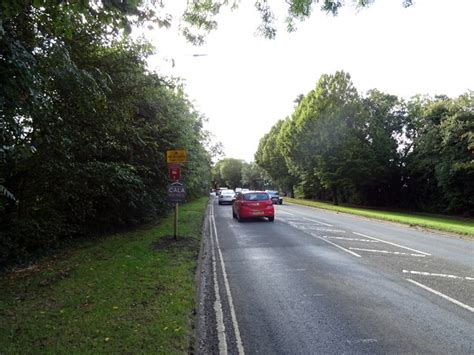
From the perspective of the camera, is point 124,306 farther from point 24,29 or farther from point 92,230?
point 92,230

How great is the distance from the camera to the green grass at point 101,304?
182 inches

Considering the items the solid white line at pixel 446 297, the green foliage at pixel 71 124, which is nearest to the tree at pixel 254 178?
the green foliage at pixel 71 124

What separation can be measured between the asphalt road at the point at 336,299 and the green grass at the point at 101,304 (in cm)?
50

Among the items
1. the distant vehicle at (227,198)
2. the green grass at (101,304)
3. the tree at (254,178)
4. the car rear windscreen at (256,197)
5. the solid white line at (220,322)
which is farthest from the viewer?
the tree at (254,178)

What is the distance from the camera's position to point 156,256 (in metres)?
10.1

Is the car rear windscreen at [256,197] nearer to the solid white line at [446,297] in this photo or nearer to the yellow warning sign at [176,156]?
the yellow warning sign at [176,156]

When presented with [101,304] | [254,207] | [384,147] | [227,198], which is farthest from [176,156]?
[384,147]

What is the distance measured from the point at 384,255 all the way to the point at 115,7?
9.12m

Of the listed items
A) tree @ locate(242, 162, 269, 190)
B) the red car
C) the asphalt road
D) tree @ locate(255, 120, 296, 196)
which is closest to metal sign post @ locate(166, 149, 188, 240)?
the asphalt road

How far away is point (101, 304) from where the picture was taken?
6.04 metres

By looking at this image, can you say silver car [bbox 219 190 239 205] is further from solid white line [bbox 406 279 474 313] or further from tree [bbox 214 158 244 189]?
tree [bbox 214 158 244 189]

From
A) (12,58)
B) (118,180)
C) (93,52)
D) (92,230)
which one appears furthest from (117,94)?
(12,58)

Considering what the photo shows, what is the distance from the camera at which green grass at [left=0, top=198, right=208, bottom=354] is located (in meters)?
4.62

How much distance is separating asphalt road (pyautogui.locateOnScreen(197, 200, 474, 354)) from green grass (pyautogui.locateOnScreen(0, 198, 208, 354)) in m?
0.50
